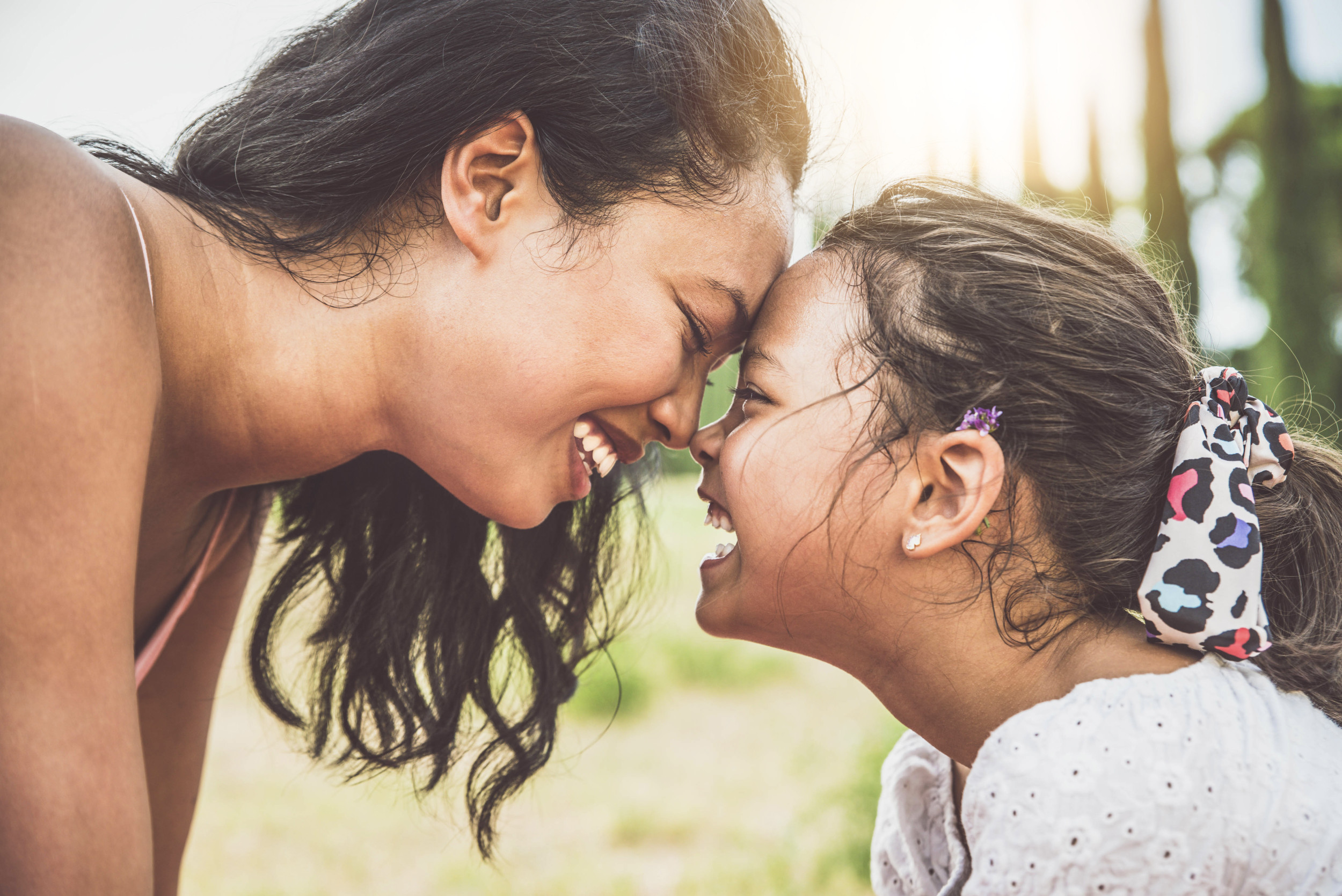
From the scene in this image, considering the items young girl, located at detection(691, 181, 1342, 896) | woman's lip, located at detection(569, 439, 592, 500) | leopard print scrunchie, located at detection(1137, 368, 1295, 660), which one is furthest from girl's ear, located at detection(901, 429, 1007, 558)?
woman's lip, located at detection(569, 439, 592, 500)

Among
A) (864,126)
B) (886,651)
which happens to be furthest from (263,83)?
(886,651)

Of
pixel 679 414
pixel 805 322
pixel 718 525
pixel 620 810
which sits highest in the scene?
pixel 805 322

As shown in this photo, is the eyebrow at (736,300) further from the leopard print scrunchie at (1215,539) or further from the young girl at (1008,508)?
the leopard print scrunchie at (1215,539)

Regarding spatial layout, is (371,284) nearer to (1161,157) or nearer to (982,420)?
(982,420)

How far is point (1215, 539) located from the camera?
57.2 inches

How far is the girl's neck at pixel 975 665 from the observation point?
1500 millimetres

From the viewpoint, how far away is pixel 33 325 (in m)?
1.13

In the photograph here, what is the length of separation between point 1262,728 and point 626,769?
3275 millimetres

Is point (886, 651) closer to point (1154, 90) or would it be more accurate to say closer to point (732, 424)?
point (732, 424)

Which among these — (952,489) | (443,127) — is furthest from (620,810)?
(443,127)

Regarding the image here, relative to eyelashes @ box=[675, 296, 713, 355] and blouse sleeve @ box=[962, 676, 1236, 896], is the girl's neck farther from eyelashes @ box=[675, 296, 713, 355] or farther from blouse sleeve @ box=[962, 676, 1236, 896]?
eyelashes @ box=[675, 296, 713, 355]

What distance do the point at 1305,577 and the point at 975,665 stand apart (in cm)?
57

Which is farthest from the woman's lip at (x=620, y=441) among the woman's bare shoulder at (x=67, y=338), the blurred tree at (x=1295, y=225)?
the blurred tree at (x=1295, y=225)

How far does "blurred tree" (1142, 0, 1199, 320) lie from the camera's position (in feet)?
16.6
